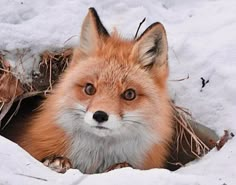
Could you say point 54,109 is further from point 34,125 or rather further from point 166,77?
point 166,77

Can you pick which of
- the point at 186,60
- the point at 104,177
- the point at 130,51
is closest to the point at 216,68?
the point at 186,60

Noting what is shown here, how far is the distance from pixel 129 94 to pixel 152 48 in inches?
17.5

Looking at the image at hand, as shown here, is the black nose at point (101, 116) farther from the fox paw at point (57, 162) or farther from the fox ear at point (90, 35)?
the fox ear at point (90, 35)

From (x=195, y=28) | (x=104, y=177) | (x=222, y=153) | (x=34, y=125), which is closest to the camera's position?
(x=104, y=177)

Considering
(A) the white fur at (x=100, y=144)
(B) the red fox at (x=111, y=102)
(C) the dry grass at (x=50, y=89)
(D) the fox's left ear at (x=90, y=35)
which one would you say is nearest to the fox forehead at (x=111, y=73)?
(B) the red fox at (x=111, y=102)

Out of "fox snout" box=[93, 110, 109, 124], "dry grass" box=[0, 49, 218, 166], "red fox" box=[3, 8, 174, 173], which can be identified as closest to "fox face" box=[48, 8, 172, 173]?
"red fox" box=[3, 8, 174, 173]

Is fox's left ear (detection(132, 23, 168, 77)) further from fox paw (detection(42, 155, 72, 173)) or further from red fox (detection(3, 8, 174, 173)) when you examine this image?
fox paw (detection(42, 155, 72, 173))

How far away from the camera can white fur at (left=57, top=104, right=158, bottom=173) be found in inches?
166

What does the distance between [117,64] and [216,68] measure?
3.17 ft

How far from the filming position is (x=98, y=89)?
4109mm

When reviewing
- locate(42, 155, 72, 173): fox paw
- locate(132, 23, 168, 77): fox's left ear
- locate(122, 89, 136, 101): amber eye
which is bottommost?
locate(42, 155, 72, 173): fox paw

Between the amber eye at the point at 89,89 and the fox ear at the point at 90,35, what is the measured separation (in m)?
0.40

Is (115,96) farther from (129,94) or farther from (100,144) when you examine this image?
(100,144)

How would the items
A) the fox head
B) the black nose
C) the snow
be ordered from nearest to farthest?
the black nose, the fox head, the snow
